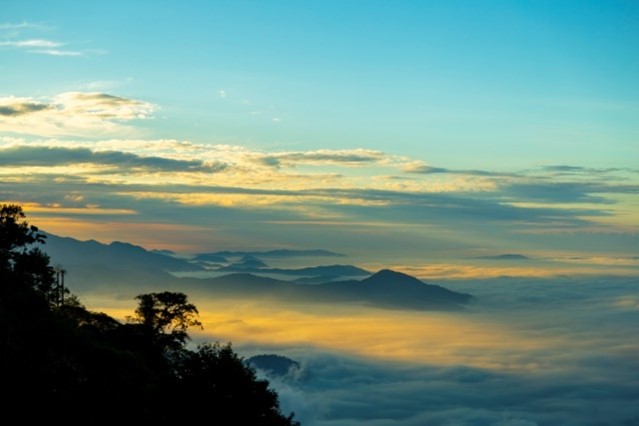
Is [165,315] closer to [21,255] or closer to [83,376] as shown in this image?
[21,255]

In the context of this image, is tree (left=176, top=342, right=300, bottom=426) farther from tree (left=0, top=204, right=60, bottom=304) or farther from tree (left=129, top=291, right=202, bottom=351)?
tree (left=129, top=291, right=202, bottom=351)

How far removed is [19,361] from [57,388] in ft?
8.54

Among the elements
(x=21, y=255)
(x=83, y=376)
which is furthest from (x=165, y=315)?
Answer: (x=83, y=376)

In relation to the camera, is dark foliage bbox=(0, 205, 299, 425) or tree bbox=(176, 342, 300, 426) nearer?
dark foliage bbox=(0, 205, 299, 425)

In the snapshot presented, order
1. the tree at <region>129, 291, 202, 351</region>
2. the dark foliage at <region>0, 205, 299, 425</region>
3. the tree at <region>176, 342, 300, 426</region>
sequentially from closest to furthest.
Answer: the dark foliage at <region>0, 205, 299, 425</region> < the tree at <region>176, 342, 300, 426</region> < the tree at <region>129, 291, 202, 351</region>

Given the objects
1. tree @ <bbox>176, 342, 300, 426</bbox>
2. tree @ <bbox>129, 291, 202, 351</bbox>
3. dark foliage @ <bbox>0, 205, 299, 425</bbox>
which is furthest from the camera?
tree @ <bbox>129, 291, 202, 351</bbox>

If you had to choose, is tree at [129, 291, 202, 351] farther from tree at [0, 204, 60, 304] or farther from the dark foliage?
tree at [0, 204, 60, 304]

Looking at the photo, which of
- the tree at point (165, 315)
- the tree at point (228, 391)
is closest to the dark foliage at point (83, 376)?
the tree at point (228, 391)

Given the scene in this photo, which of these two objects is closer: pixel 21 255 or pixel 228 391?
pixel 228 391

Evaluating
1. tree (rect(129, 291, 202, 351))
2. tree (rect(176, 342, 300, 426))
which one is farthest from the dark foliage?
tree (rect(129, 291, 202, 351))

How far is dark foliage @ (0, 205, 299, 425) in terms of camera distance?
41.5m

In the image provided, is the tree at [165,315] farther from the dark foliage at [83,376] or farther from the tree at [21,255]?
the tree at [21,255]

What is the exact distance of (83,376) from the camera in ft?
150

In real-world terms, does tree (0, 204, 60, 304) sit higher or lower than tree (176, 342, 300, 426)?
higher
